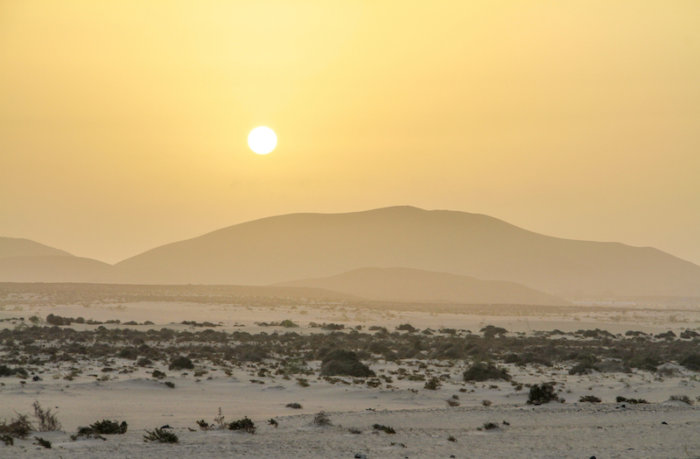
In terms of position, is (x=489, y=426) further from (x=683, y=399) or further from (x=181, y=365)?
(x=181, y=365)

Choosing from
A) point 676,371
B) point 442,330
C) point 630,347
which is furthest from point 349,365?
point 442,330

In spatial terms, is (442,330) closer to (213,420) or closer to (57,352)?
(57,352)

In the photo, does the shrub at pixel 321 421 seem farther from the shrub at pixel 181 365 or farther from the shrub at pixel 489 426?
the shrub at pixel 181 365

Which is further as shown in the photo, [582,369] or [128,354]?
[128,354]

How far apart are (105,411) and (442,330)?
146ft

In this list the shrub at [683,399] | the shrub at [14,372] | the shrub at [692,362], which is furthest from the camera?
the shrub at [692,362]

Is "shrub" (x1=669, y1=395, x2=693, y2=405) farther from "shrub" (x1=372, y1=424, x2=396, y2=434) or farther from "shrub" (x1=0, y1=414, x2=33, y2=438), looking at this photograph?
"shrub" (x1=0, y1=414, x2=33, y2=438)

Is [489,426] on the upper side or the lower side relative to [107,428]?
upper

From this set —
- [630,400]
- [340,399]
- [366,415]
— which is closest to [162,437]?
[366,415]

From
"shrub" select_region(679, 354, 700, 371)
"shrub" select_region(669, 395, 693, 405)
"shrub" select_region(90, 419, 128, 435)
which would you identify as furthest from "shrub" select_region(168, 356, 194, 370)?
"shrub" select_region(679, 354, 700, 371)

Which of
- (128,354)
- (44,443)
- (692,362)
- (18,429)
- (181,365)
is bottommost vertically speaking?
(44,443)

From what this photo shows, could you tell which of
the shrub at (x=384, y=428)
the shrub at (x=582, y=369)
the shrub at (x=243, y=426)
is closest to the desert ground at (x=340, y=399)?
the shrub at (x=243, y=426)

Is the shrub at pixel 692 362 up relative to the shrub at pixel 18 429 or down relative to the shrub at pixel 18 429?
up

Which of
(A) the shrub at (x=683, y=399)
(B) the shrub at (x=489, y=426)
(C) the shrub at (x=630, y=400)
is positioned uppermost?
(A) the shrub at (x=683, y=399)
